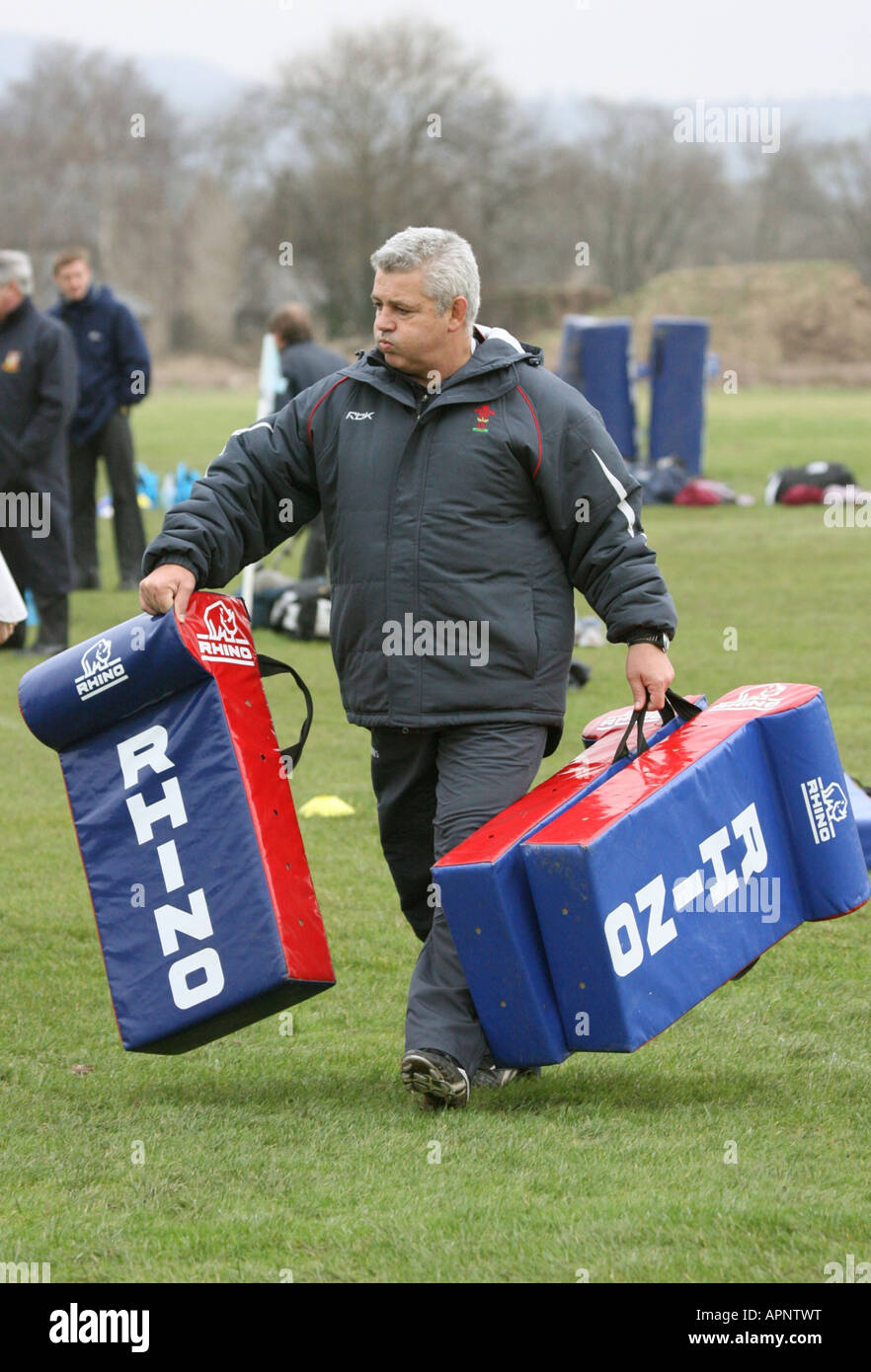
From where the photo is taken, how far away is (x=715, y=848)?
4125 mm

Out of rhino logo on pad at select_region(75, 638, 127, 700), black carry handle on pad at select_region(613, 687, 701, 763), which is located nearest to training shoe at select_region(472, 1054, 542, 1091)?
black carry handle on pad at select_region(613, 687, 701, 763)

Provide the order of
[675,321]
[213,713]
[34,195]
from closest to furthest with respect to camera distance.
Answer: [213,713] < [675,321] < [34,195]

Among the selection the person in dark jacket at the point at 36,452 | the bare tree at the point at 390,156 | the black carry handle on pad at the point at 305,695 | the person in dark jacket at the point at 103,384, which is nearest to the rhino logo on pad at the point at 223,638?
the black carry handle on pad at the point at 305,695

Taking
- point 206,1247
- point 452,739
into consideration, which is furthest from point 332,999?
point 206,1247

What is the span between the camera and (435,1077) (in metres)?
4.09

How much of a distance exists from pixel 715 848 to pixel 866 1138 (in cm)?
70

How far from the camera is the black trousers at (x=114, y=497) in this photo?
43.8ft

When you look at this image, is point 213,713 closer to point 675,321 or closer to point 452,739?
point 452,739

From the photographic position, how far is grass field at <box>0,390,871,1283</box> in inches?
131

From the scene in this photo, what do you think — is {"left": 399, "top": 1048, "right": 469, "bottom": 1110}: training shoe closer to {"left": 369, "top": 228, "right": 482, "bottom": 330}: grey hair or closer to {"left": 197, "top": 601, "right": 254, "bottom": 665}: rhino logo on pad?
{"left": 197, "top": 601, "right": 254, "bottom": 665}: rhino logo on pad

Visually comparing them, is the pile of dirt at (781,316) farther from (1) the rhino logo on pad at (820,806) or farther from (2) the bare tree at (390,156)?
(1) the rhino logo on pad at (820,806)

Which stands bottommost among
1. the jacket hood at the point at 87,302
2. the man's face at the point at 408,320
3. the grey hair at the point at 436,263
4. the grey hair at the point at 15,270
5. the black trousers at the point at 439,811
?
the black trousers at the point at 439,811

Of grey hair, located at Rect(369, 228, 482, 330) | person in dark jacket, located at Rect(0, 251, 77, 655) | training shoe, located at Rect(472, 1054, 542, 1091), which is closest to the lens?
grey hair, located at Rect(369, 228, 482, 330)

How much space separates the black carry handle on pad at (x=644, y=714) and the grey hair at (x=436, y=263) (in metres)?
1.02
